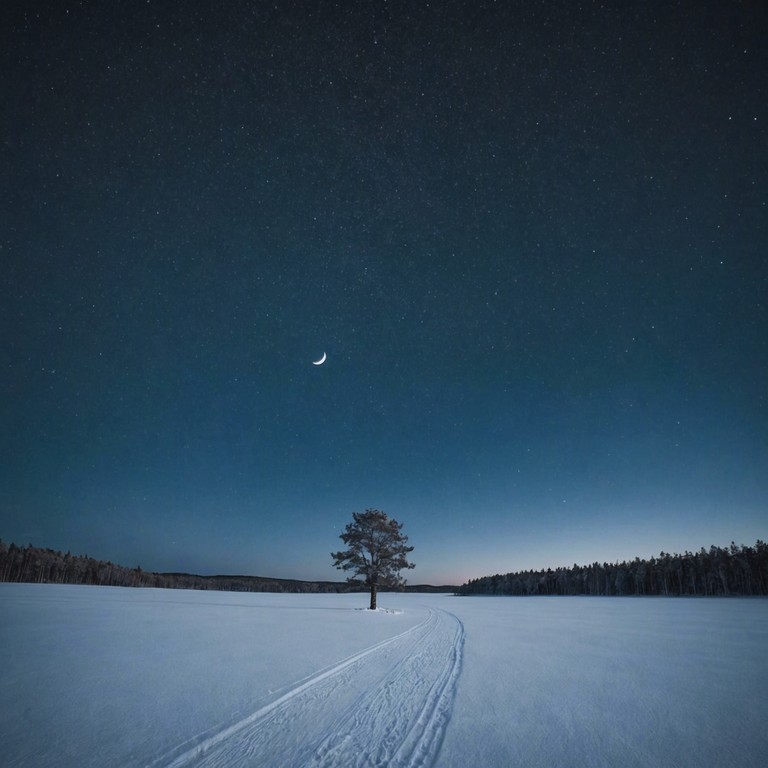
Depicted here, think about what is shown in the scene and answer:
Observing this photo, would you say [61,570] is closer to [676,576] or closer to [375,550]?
[375,550]

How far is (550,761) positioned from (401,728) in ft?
6.20

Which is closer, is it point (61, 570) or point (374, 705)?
point (374, 705)

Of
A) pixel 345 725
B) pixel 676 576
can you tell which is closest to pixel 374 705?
pixel 345 725

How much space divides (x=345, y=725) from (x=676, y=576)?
129595mm

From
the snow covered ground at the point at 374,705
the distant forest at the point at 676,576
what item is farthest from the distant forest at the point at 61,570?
the snow covered ground at the point at 374,705

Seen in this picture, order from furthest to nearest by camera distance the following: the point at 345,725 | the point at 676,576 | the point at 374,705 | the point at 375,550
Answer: the point at 676,576, the point at 375,550, the point at 374,705, the point at 345,725

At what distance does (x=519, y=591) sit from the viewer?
138000 mm

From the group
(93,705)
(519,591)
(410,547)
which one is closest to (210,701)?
(93,705)

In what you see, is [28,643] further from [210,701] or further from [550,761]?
[550,761]

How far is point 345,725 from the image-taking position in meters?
5.25

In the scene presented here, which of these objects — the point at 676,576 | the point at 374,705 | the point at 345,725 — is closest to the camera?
the point at 345,725

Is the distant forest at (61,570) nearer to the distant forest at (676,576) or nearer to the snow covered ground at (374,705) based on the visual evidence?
the distant forest at (676,576)

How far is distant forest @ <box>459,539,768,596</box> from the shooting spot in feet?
285

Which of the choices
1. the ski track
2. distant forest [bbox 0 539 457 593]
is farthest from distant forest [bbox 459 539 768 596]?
the ski track
